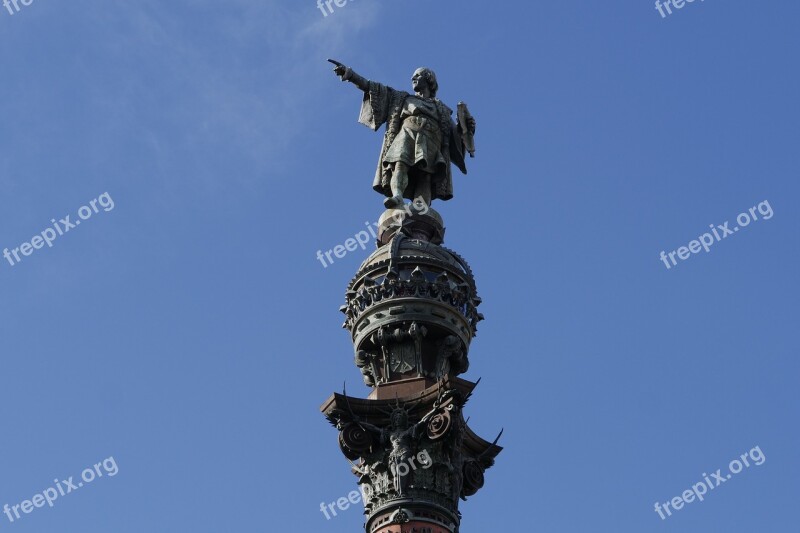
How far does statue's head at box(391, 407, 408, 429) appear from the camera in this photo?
20.0 m

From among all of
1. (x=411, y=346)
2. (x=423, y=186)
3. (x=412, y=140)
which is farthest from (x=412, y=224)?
(x=411, y=346)

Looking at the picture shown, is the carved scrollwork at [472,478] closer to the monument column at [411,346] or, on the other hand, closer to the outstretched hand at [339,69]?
the monument column at [411,346]

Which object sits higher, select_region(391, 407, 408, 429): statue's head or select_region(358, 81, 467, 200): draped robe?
select_region(358, 81, 467, 200): draped robe

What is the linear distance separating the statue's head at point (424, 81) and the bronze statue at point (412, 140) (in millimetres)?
109

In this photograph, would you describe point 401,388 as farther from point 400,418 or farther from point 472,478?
point 472,478

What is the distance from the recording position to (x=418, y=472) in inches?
773

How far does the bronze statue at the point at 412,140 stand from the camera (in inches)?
984

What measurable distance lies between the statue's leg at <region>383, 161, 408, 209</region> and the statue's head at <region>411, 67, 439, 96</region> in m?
2.03

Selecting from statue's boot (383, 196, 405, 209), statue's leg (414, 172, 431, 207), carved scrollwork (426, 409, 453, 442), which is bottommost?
carved scrollwork (426, 409, 453, 442)

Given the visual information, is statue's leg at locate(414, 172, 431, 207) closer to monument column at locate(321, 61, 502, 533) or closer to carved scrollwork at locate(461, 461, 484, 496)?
monument column at locate(321, 61, 502, 533)

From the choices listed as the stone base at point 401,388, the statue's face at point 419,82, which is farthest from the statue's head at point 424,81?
the stone base at point 401,388

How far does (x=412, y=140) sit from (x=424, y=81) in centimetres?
160

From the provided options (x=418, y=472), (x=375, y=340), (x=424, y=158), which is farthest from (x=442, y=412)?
(x=424, y=158)

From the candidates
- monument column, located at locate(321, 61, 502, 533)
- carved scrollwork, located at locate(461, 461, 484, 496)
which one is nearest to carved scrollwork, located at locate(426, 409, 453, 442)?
monument column, located at locate(321, 61, 502, 533)
